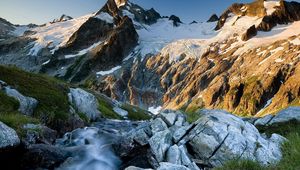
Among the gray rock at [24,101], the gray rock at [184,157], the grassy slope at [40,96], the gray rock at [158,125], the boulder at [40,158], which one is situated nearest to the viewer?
the gray rock at [184,157]

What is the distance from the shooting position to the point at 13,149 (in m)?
21.4

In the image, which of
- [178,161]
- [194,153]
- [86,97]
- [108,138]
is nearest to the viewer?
[178,161]

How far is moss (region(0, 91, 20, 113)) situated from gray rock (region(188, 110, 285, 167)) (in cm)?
1531

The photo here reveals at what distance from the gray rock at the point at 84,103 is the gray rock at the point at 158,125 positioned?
19.4 metres

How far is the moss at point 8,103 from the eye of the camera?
30.8m

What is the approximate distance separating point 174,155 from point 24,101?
60.8 ft

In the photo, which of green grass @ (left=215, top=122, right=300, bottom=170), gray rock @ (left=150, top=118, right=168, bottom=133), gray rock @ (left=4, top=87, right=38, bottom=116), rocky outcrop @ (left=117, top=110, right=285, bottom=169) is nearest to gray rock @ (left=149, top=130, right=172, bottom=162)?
rocky outcrop @ (left=117, top=110, right=285, bottom=169)

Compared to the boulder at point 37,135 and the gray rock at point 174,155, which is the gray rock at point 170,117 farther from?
the boulder at point 37,135

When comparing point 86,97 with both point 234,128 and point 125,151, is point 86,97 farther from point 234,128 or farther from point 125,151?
point 234,128

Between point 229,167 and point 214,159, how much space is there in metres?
9.93

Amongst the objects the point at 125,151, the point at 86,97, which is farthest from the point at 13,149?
the point at 86,97

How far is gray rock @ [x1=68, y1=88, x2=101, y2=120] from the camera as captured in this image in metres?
45.3

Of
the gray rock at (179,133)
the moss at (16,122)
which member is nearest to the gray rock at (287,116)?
the gray rock at (179,133)

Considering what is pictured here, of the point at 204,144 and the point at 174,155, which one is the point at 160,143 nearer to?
the point at 174,155
